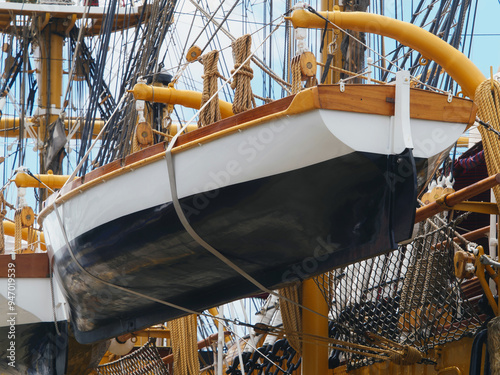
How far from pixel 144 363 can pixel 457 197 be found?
5.97m

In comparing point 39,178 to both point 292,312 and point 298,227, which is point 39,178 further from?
point 298,227

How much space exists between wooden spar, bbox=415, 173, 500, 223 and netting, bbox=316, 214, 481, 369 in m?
0.27

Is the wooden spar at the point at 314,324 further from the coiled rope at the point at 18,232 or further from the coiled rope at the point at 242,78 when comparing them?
the coiled rope at the point at 18,232

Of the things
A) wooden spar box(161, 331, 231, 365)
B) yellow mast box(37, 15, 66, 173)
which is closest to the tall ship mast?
wooden spar box(161, 331, 231, 365)

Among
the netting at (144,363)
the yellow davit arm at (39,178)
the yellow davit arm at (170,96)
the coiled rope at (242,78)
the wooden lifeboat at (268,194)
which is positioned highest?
the yellow davit arm at (170,96)

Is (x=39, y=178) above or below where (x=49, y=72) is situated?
below

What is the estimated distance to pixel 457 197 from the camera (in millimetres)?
6141

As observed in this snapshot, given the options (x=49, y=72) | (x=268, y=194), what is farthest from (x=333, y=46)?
(x=49, y=72)

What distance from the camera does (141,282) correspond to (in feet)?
21.1

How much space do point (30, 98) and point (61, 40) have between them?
1.74 meters

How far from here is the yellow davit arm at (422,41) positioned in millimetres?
7008

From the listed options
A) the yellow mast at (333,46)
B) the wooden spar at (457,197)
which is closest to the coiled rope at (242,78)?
the wooden spar at (457,197)

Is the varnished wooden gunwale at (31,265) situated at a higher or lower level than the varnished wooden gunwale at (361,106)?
lower

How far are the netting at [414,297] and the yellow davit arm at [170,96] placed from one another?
2.88 meters
